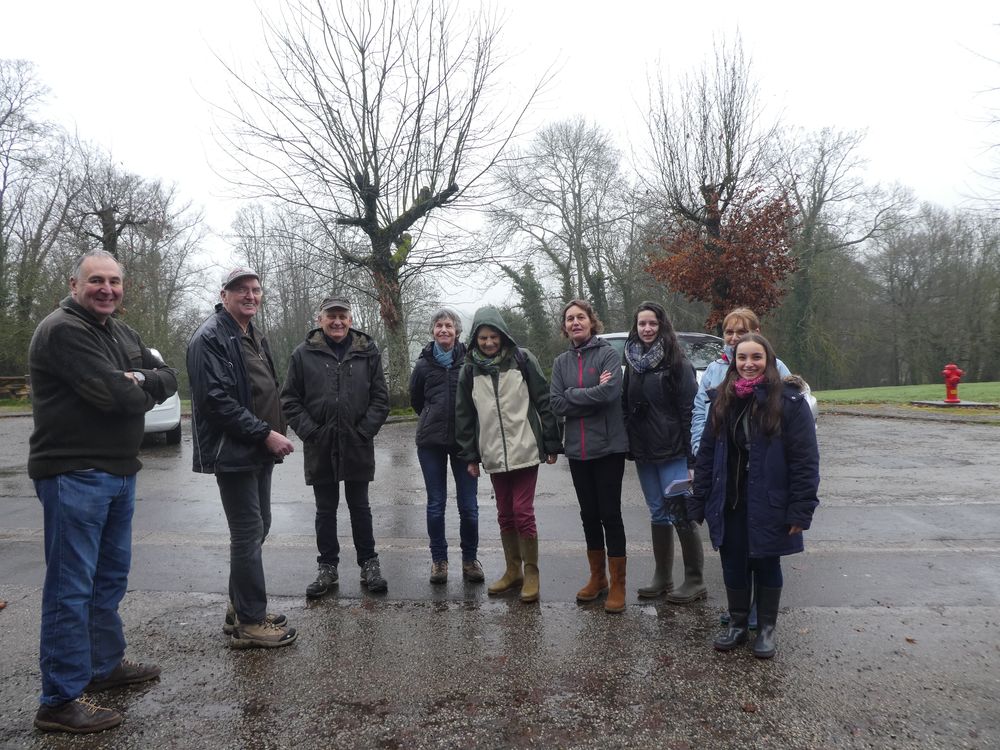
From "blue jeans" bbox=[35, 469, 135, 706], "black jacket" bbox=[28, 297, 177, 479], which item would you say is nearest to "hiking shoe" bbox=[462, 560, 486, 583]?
"blue jeans" bbox=[35, 469, 135, 706]

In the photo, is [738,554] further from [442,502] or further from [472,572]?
[442,502]

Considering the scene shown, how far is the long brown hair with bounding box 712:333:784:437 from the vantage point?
346 centimetres

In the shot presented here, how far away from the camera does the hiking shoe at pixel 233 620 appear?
3743 mm

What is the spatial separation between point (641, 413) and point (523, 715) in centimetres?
204

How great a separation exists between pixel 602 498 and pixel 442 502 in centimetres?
119

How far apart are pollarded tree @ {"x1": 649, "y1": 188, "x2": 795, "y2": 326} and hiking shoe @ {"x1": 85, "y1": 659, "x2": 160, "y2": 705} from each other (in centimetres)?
1498

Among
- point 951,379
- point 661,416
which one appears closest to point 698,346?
point 661,416

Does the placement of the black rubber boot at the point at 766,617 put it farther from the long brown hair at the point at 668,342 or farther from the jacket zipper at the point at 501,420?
the jacket zipper at the point at 501,420

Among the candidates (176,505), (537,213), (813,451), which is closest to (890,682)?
(813,451)

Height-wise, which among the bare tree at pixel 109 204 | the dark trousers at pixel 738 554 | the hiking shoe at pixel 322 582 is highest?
the bare tree at pixel 109 204

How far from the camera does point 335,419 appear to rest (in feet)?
14.6

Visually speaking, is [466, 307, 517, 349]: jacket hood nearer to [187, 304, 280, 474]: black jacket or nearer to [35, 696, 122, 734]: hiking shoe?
[187, 304, 280, 474]: black jacket

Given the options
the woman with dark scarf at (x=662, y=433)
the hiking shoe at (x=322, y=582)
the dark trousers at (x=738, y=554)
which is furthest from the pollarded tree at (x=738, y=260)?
the hiking shoe at (x=322, y=582)

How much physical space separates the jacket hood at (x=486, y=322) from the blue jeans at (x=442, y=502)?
84 centimetres
